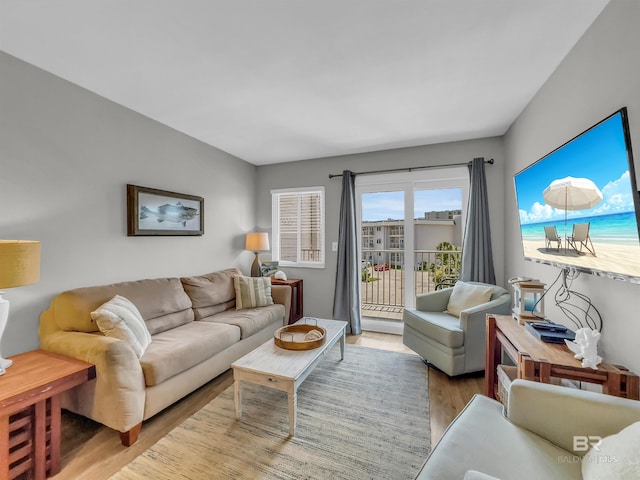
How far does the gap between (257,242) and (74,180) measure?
214 cm

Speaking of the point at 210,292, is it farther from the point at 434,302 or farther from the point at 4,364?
the point at 434,302

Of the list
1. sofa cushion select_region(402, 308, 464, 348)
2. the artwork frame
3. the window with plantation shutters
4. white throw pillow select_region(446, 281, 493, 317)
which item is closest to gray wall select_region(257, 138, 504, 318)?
the window with plantation shutters

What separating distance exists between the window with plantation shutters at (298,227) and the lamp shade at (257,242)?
1.44 ft

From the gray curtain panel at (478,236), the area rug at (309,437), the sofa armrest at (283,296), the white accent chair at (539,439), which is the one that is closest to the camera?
the white accent chair at (539,439)

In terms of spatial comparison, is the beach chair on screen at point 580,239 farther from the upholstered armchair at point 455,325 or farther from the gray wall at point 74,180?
the gray wall at point 74,180

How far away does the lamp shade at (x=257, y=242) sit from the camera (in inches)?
157

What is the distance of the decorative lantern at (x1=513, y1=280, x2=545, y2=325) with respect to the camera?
198 cm

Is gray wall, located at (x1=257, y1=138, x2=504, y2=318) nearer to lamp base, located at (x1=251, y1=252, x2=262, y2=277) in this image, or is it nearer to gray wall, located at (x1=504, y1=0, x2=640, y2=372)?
lamp base, located at (x1=251, y1=252, x2=262, y2=277)

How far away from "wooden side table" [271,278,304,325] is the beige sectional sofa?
76 cm

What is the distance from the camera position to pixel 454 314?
2896 mm

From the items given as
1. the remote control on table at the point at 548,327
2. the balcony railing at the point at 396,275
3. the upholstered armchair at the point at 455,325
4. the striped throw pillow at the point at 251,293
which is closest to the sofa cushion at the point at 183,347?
the striped throw pillow at the point at 251,293

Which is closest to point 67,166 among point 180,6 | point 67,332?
point 67,332

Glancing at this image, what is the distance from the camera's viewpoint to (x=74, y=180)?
7.21ft

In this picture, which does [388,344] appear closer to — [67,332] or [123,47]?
[67,332]
